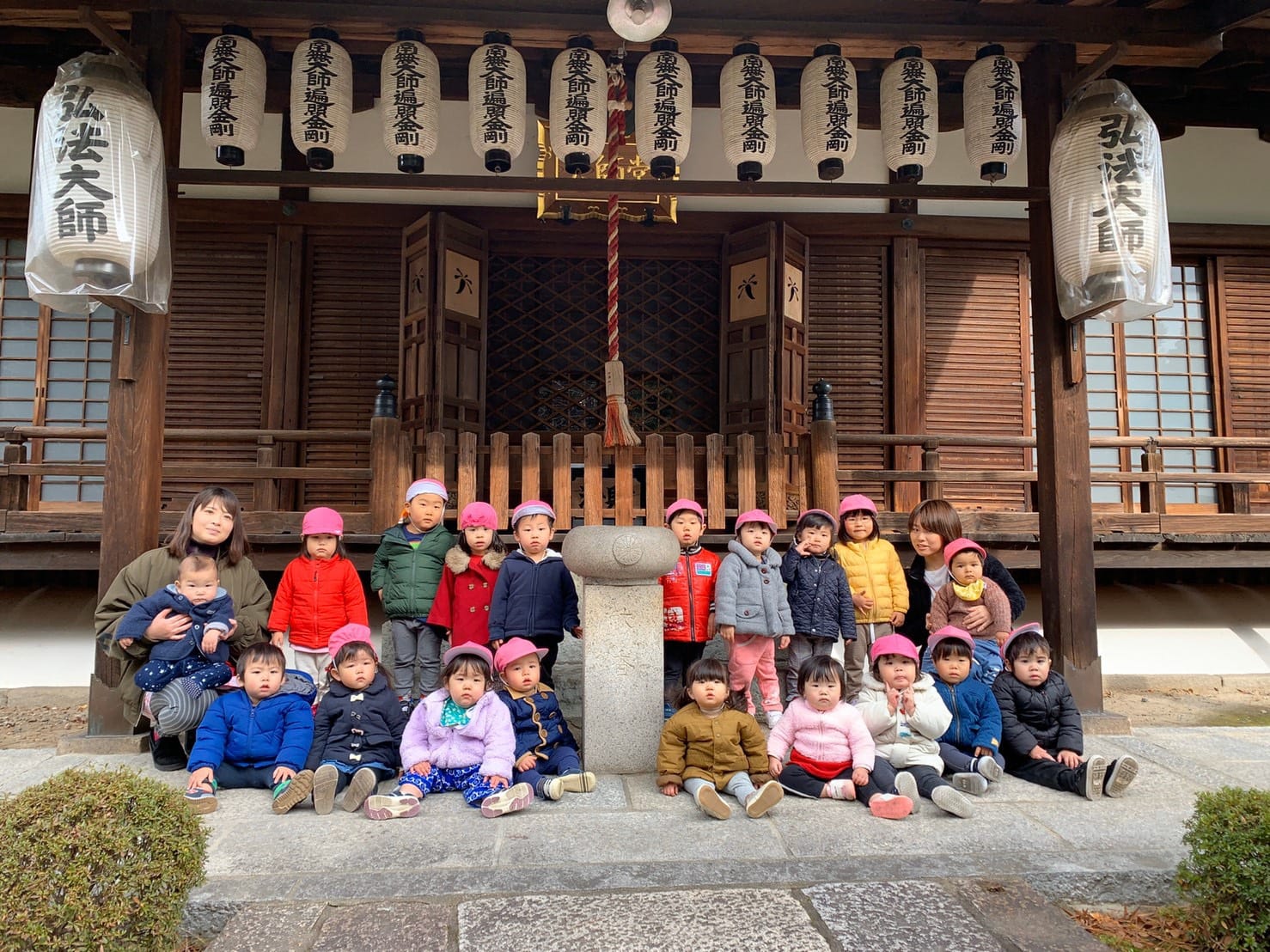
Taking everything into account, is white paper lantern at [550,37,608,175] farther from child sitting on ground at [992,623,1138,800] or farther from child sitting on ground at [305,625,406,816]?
child sitting on ground at [992,623,1138,800]

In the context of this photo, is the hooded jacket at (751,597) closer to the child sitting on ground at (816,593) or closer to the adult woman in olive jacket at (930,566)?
the child sitting on ground at (816,593)

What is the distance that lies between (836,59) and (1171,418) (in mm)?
6072

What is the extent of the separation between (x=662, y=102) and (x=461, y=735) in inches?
165

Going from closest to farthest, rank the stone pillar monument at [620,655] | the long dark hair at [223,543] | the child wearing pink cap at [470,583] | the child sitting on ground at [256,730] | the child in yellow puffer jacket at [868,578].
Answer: the child sitting on ground at [256,730] < the stone pillar monument at [620,655] < the long dark hair at [223,543] < the child wearing pink cap at [470,583] < the child in yellow puffer jacket at [868,578]

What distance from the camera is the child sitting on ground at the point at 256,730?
406 cm

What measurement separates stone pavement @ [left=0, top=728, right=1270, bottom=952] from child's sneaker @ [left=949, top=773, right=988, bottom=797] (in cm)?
5

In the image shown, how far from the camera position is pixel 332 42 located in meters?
5.35

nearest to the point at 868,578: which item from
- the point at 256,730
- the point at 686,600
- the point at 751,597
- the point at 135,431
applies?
the point at 751,597

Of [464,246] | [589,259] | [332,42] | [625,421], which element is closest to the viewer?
[332,42]

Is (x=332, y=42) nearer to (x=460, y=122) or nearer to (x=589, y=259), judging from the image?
(x=460, y=122)

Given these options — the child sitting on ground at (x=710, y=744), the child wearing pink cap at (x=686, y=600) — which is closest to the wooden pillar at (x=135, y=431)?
the child wearing pink cap at (x=686, y=600)

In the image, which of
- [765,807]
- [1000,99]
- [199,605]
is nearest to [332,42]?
[199,605]

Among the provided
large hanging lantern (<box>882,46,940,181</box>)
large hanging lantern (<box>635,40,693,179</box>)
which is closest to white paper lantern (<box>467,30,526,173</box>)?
large hanging lantern (<box>635,40,693,179</box>)

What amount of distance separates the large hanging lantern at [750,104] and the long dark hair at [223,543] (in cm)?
387
